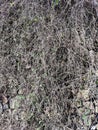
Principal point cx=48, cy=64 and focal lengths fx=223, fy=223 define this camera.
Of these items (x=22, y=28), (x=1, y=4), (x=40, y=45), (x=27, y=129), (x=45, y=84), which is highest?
(x=1, y=4)

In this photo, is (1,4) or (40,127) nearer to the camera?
(40,127)

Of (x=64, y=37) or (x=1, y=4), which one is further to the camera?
(x=1, y=4)

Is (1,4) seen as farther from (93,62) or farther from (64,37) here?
(93,62)

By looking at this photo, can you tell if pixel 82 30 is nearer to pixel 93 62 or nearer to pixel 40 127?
pixel 93 62

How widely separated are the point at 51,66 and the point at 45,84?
17 centimetres

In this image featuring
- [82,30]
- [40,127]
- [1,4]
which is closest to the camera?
[40,127]

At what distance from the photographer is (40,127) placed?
1862 mm

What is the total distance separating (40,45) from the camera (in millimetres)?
1999

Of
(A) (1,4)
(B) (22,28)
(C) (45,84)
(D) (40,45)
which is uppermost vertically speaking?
(A) (1,4)

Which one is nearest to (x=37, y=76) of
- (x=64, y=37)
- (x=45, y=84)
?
(x=45, y=84)

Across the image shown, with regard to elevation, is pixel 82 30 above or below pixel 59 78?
above

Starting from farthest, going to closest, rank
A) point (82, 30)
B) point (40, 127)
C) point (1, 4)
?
point (1, 4) → point (82, 30) → point (40, 127)

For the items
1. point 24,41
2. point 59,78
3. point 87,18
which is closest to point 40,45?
point 24,41

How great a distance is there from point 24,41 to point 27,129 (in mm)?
779
